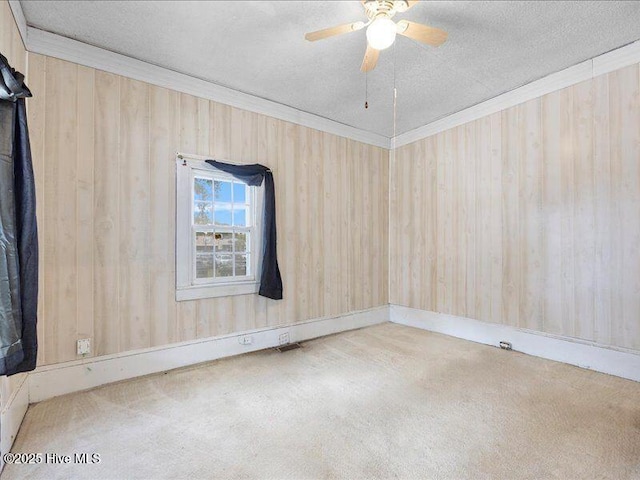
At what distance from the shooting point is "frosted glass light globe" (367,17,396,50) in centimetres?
179

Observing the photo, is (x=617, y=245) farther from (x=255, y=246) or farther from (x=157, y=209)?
(x=157, y=209)

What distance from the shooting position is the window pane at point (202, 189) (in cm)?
312

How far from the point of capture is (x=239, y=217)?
3.42 meters

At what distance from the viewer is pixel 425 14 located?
87.9 inches

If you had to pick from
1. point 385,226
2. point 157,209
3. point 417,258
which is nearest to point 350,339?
point 417,258

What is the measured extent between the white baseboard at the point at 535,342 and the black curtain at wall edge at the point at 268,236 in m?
2.14

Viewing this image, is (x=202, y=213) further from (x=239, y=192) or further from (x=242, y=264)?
(x=242, y=264)

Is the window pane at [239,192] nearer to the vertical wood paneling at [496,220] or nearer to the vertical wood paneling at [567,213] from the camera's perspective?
the vertical wood paneling at [496,220]

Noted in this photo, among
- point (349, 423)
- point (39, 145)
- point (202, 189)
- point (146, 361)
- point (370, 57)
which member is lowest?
point (349, 423)

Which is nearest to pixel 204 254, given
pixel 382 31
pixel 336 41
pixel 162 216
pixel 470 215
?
pixel 162 216

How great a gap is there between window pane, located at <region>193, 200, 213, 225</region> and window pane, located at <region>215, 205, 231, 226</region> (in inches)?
2.6

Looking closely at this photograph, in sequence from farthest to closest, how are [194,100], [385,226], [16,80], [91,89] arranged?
1. [385,226]
2. [194,100]
3. [91,89]
4. [16,80]

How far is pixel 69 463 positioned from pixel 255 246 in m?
2.24

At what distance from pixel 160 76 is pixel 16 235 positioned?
6.53ft
